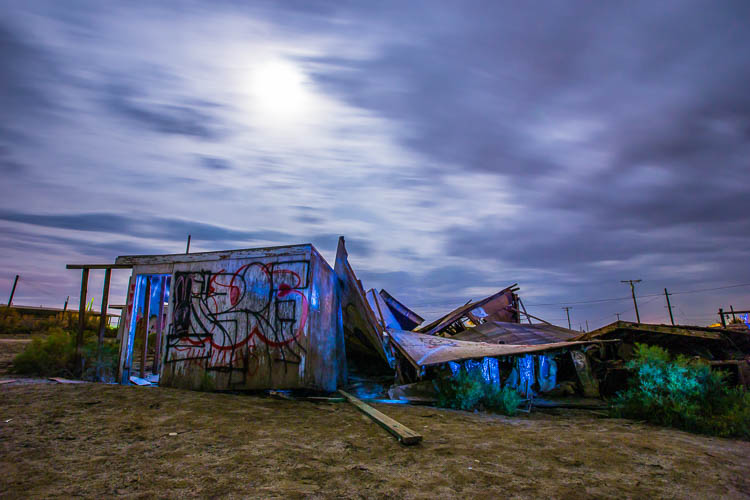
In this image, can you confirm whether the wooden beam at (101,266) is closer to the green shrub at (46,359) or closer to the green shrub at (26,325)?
the green shrub at (46,359)

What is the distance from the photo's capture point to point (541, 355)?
8.65m

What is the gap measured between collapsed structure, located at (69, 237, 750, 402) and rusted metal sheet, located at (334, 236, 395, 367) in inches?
1.3

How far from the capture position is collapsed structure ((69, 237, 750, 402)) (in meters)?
6.97

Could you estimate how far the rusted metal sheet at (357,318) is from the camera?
8211 mm

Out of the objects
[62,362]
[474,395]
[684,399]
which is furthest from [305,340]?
[62,362]

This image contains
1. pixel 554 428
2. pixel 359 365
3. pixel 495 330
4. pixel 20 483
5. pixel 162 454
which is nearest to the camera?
pixel 20 483

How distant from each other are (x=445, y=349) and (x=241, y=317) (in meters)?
4.47

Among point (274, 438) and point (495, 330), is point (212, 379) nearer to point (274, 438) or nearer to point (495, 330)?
point (274, 438)

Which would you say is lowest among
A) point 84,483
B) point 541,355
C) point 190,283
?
point 84,483

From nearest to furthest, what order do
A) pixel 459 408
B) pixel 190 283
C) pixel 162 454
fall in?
pixel 162 454, pixel 459 408, pixel 190 283

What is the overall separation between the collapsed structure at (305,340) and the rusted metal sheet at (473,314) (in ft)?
12.8

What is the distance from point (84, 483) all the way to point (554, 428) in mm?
5610

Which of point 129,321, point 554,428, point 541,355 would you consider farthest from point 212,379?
point 541,355

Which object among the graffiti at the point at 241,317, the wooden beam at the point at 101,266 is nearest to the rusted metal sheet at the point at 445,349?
the graffiti at the point at 241,317
